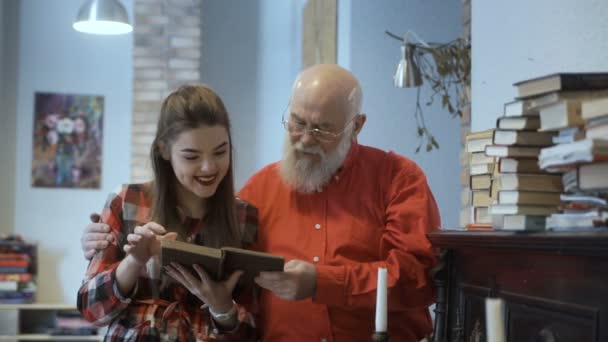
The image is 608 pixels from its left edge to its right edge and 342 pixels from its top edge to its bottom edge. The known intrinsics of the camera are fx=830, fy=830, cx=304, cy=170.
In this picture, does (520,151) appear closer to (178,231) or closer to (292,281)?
(292,281)

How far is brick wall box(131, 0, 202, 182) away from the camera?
20.9 ft

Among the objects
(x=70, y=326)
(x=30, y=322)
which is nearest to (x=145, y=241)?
(x=70, y=326)

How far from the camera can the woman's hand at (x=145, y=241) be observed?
188 centimetres

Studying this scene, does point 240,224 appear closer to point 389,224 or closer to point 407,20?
point 389,224

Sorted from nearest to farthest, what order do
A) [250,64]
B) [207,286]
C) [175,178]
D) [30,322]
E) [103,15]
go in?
[207,286]
[175,178]
[103,15]
[30,322]
[250,64]

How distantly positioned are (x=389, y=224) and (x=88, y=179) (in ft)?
15.9

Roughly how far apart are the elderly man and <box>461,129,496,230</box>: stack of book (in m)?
0.24

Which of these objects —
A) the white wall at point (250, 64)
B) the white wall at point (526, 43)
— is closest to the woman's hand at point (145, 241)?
the white wall at point (526, 43)

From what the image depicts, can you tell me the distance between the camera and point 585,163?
1325 millimetres

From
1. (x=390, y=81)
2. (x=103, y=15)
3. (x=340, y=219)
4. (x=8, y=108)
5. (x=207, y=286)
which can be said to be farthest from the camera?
(x=8, y=108)

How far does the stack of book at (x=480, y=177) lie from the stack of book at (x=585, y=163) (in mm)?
430

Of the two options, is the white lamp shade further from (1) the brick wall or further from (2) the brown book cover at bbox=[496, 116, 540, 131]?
(2) the brown book cover at bbox=[496, 116, 540, 131]

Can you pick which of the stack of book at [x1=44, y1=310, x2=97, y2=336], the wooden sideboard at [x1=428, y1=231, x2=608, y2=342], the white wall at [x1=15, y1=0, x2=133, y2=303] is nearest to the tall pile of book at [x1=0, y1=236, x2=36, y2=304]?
the stack of book at [x1=44, y1=310, x2=97, y2=336]

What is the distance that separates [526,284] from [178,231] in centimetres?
96
